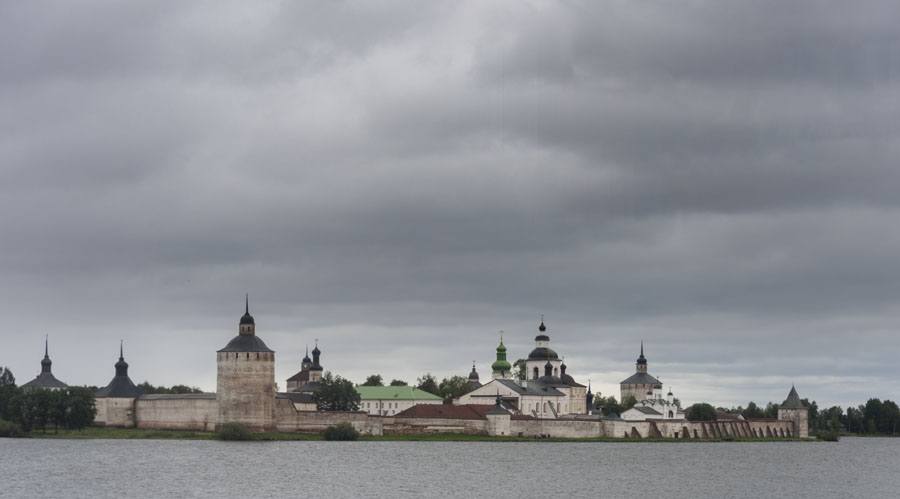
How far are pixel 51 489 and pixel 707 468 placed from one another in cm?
3213

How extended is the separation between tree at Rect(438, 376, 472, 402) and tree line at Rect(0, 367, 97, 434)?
146ft

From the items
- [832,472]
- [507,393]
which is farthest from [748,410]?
[832,472]

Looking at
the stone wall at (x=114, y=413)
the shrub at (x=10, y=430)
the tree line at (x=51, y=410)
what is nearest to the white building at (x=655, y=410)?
the stone wall at (x=114, y=413)

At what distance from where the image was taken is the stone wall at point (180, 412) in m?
88.4

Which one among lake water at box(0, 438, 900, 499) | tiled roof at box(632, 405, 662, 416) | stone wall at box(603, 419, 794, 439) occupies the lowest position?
lake water at box(0, 438, 900, 499)

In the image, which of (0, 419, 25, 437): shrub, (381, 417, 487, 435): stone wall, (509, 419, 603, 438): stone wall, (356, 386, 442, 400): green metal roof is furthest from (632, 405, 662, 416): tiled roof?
(0, 419, 25, 437): shrub

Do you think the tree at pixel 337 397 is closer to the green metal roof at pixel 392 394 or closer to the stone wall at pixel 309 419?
the stone wall at pixel 309 419

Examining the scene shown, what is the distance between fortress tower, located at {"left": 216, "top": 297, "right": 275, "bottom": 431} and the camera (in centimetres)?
8469

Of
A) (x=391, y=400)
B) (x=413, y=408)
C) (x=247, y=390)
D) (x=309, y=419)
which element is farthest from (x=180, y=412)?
(x=391, y=400)

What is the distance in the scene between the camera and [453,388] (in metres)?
134

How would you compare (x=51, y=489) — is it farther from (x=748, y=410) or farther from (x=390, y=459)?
(x=748, y=410)

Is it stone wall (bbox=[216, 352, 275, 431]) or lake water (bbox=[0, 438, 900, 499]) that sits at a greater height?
stone wall (bbox=[216, 352, 275, 431])

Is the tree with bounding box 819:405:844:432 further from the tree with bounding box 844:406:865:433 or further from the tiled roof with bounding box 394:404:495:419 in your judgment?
the tiled roof with bounding box 394:404:495:419

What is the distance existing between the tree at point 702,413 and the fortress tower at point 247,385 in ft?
154
